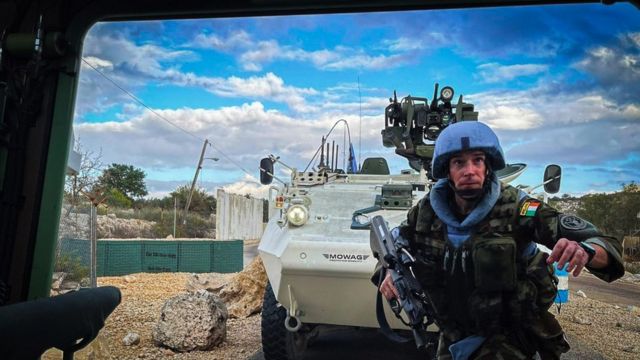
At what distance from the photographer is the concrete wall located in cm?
1552

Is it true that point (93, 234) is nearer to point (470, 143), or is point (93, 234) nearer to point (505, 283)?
point (470, 143)

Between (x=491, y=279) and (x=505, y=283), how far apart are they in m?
0.05

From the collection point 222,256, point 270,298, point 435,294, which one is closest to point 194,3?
point 435,294

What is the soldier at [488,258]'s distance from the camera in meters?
2.01

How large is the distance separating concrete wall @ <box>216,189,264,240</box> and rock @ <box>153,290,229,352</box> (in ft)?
30.1

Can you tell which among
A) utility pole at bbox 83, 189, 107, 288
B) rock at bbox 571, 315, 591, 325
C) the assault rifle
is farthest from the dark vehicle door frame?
rock at bbox 571, 315, 591, 325

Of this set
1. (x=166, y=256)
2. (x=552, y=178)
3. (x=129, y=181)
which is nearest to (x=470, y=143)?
(x=552, y=178)

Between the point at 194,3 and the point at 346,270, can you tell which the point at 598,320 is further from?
the point at 194,3

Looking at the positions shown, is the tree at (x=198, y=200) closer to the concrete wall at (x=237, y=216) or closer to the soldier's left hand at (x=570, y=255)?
the concrete wall at (x=237, y=216)

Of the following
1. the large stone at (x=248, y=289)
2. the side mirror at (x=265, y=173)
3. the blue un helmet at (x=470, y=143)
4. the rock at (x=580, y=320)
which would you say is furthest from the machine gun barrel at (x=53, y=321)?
the rock at (x=580, y=320)

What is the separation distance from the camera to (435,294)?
2.25 metres

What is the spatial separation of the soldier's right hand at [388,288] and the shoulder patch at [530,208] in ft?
1.83

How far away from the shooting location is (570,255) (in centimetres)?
177

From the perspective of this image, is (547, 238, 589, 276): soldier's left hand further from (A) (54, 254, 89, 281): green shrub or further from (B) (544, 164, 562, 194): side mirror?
(A) (54, 254, 89, 281): green shrub
